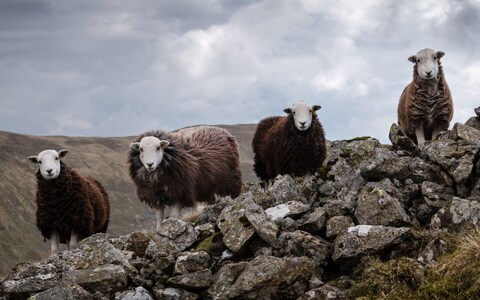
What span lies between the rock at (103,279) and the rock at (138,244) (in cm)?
122

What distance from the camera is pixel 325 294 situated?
8.96 metres

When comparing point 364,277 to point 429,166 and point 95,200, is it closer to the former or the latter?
point 429,166

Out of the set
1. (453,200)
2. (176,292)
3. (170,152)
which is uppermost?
(170,152)

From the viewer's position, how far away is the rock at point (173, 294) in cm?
962

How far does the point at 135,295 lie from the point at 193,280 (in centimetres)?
101

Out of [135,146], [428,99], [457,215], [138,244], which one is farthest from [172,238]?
[428,99]

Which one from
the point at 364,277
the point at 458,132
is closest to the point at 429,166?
the point at 458,132

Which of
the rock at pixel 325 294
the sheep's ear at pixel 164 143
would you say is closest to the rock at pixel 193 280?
the rock at pixel 325 294

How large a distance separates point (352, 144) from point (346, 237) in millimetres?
5091

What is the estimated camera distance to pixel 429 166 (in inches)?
465

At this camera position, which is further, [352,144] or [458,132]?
[352,144]

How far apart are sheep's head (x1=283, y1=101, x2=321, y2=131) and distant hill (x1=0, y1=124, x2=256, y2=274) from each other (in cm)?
4027

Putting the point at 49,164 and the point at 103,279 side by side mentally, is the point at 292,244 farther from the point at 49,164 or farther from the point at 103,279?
the point at 49,164

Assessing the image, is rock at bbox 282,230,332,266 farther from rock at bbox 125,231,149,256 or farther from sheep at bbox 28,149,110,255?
sheep at bbox 28,149,110,255
